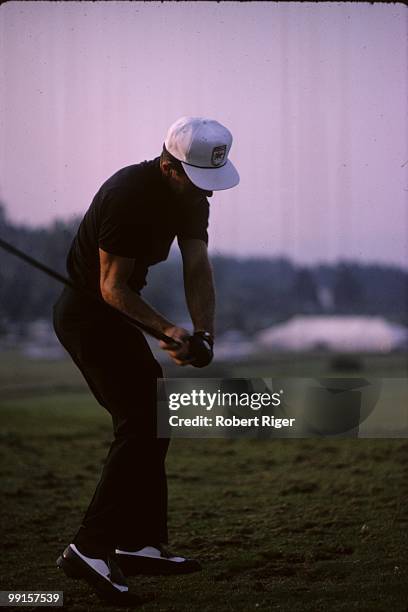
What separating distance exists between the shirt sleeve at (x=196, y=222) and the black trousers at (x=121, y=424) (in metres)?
0.38

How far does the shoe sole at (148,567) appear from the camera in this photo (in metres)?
2.93

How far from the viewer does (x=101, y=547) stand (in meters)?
2.80

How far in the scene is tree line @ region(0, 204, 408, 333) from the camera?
5577 millimetres

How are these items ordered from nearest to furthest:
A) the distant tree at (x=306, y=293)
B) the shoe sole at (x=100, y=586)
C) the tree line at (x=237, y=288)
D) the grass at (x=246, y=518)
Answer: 1. the shoe sole at (x=100, y=586)
2. the grass at (x=246, y=518)
3. the tree line at (x=237, y=288)
4. the distant tree at (x=306, y=293)

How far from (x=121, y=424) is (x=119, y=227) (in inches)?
25.0

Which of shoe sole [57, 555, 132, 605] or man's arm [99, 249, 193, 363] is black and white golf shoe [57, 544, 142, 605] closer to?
shoe sole [57, 555, 132, 605]

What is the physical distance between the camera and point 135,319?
109 inches

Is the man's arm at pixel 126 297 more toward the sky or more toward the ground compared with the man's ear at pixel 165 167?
more toward the ground

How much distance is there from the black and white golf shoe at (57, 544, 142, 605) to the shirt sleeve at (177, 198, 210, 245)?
109 centimetres

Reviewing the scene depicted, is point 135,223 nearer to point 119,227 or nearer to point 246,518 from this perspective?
point 119,227

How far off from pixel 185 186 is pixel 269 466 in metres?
2.64

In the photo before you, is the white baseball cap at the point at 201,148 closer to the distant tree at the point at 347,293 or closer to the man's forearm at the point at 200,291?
the man's forearm at the point at 200,291

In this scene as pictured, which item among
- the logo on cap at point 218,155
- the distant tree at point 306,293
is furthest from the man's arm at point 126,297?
the distant tree at point 306,293

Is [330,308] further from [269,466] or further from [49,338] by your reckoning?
[269,466]
